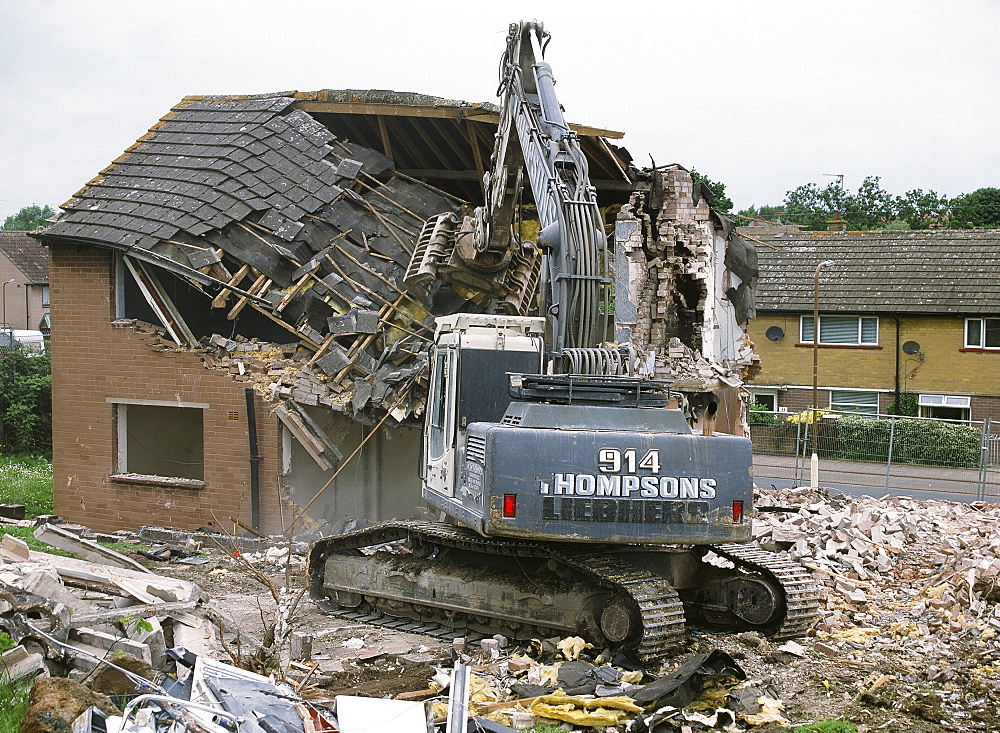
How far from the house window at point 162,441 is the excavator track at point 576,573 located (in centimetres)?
699

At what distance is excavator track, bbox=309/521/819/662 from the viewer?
8.02m

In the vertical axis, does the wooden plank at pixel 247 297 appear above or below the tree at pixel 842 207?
below

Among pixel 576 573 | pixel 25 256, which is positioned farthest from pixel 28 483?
pixel 25 256

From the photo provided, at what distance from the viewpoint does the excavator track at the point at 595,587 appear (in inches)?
316

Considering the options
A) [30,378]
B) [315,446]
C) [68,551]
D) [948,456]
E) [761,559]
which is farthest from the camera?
[30,378]

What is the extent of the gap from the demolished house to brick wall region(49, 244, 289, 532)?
0.10ft

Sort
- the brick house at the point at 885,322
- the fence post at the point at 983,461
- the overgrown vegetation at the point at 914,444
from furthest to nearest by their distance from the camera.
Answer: the brick house at the point at 885,322, the overgrown vegetation at the point at 914,444, the fence post at the point at 983,461

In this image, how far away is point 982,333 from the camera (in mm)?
30328

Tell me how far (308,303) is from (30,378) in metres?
15.4

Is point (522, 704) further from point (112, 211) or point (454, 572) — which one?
point (112, 211)

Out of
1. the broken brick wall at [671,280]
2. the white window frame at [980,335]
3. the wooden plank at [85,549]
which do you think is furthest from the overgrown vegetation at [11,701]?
the white window frame at [980,335]

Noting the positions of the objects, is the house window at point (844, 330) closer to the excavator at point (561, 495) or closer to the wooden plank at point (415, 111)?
the wooden plank at point (415, 111)

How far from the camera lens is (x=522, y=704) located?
7.04 meters

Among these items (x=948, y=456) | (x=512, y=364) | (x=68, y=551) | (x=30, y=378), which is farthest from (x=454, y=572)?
(x=30, y=378)
